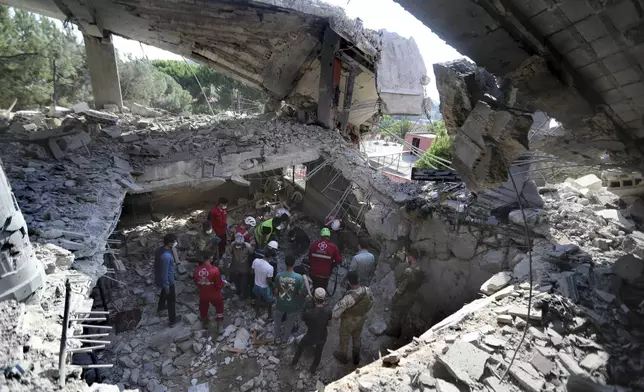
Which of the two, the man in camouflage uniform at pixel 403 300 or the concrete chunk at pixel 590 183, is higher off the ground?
the concrete chunk at pixel 590 183

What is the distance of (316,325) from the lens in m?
4.66

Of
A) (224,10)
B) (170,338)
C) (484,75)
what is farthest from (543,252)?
(224,10)

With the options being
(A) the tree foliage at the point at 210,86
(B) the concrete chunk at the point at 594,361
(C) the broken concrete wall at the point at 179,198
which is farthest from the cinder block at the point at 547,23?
(A) the tree foliage at the point at 210,86

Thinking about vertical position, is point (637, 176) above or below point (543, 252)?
above

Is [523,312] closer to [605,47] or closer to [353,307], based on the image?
[353,307]

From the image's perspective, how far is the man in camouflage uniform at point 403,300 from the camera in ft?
18.5

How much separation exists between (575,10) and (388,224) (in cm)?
459

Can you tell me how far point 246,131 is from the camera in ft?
27.1

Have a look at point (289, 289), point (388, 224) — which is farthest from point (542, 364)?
point (388, 224)

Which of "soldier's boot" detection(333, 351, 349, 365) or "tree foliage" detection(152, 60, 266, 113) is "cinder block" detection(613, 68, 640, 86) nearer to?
"soldier's boot" detection(333, 351, 349, 365)

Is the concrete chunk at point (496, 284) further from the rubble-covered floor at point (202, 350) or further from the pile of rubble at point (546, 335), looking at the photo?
the rubble-covered floor at point (202, 350)

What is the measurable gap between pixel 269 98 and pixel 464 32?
26.4 feet

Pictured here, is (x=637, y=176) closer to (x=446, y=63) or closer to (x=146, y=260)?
(x=446, y=63)

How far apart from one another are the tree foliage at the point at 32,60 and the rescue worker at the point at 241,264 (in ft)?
25.7
